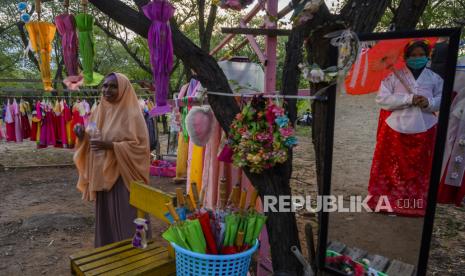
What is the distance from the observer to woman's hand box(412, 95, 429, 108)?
172 centimetres

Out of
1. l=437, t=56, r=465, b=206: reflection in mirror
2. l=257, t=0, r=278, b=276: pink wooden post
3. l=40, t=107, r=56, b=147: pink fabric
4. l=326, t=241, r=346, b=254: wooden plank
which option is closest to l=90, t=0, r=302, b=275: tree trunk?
l=326, t=241, r=346, b=254: wooden plank

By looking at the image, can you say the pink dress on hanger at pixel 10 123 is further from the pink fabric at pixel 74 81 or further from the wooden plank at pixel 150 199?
the wooden plank at pixel 150 199

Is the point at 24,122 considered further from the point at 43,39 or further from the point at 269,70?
the point at 269,70

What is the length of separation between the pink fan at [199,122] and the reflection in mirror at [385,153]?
42.6 inches

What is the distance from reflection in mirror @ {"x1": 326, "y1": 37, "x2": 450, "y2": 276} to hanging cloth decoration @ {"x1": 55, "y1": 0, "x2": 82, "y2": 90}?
181 cm

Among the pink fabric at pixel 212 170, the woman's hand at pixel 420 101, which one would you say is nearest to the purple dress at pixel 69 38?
the pink fabric at pixel 212 170

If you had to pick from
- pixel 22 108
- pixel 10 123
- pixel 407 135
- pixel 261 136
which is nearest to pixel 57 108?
pixel 22 108

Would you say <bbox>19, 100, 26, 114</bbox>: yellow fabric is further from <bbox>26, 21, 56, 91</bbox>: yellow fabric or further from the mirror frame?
the mirror frame

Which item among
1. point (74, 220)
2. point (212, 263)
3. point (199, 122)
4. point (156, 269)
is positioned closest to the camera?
point (212, 263)

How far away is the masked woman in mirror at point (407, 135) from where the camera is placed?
1.69 meters

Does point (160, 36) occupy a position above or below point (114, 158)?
above

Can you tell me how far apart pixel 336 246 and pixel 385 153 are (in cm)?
64

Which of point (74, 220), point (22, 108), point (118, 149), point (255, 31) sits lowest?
point (74, 220)

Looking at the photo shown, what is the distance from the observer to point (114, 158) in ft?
9.67
